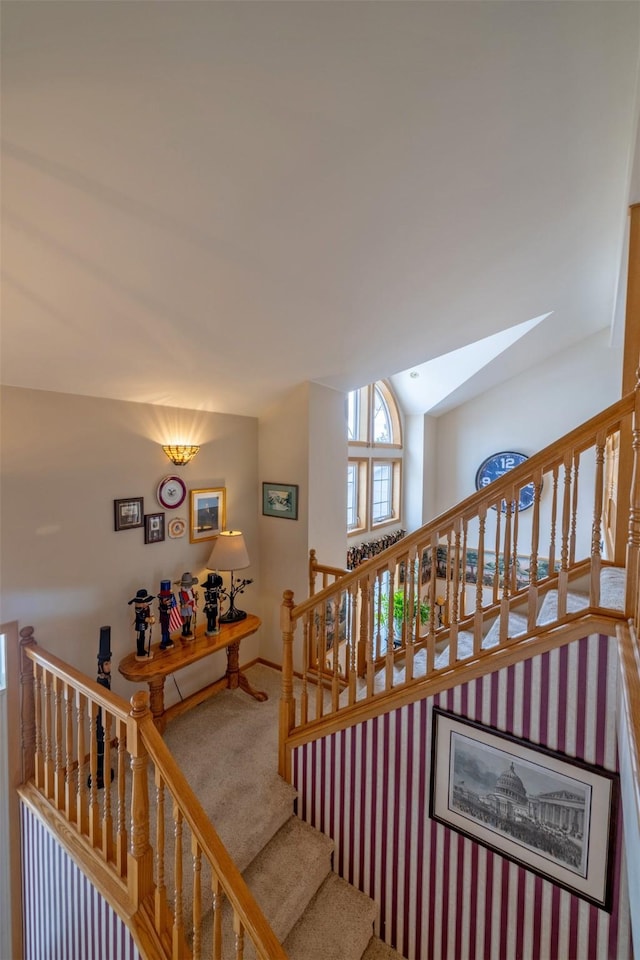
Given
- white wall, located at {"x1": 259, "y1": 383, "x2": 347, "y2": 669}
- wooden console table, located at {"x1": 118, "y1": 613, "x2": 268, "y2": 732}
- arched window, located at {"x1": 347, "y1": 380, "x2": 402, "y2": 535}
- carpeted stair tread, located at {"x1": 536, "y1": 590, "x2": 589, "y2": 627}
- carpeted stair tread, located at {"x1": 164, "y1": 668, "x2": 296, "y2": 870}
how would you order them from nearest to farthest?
carpeted stair tread, located at {"x1": 536, "y1": 590, "x2": 589, "y2": 627}
carpeted stair tread, located at {"x1": 164, "y1": 668, "x2": 296, "y2": 870}
wooden console table, located at {"x1": 118, "y1": 613, "x2": 268, "y2": 732}
white wall, located at {"x1": 259, "y1": 383, "x2": 347, "y2": 669}
arched window, located at {"x1": 347, "y1": 380, "x2": 402, "y2": 535}

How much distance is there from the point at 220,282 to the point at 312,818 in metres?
3.08

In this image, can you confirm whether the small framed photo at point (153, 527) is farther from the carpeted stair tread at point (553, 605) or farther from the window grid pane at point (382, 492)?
the window grid pane at point (382, 492)

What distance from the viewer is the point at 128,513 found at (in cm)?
291

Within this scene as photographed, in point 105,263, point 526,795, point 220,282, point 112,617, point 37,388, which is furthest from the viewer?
point 112,617

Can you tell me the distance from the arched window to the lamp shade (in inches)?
90.2

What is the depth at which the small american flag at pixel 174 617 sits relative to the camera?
3058 mm

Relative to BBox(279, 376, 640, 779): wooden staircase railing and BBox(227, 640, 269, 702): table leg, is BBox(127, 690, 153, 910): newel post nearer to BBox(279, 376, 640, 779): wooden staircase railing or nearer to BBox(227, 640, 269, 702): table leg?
BBox(279, 376, 640, 779): wooden staircase railing

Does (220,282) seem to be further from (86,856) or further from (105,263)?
(86,856)

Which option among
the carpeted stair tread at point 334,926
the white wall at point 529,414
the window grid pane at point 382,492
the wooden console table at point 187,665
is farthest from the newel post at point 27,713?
the white wall at point 529,414

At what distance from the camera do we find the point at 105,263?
166 centimetres

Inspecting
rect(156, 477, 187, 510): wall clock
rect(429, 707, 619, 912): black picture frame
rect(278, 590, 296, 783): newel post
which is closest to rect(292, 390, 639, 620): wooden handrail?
rect(278, 590, 296, 783): newel post

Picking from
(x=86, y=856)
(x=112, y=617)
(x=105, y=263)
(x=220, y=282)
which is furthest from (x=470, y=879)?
(x=105, y=263)

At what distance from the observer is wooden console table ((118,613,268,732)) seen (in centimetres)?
271

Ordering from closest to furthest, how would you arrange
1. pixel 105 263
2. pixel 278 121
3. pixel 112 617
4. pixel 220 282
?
pixel 278 121, pixel 105 263, pixel 220 282, pixel 112 617
